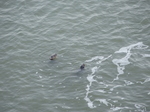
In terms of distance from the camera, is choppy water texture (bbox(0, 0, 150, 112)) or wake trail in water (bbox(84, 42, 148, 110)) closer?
wake trail in water (bbox(84, 42, 148, 110))

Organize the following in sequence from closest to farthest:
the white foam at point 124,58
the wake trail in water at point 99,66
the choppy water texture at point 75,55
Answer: the wake trail in water at point 99,66
the choppy water texture at point 75,55
the white foam at point 124,58

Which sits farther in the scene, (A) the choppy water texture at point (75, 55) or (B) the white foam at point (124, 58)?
(B) the white foam at point (124, 58)

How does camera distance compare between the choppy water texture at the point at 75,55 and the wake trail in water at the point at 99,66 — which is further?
the choppy water texture at the point at 75,55

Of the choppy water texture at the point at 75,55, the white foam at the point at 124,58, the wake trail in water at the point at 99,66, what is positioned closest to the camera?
the wake trail in water at the point at 99,66

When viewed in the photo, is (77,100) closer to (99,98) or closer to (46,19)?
(99,98)

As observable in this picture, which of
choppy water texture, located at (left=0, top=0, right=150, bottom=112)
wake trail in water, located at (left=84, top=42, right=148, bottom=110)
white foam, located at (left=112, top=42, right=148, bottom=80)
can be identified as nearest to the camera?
wake trail in water, located at (left=84, top=42, right=148, bottom=110)

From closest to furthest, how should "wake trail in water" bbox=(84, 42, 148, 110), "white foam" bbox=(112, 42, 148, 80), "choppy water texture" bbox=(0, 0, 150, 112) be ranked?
1. "wake trail in water" bbox=(84, 42, 148, 110)
2. "choppy water texture" bbox=(0, 0, 150, 112)
3. "white foam" bbox=(112, 42, 148, 80)

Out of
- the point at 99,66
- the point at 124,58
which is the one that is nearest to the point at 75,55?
the point at 99,66

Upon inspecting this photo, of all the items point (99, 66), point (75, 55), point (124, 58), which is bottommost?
point (99, 66)

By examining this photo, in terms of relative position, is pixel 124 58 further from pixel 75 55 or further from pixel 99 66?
pixel 75 55
